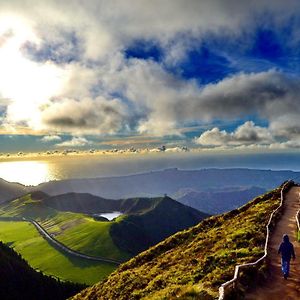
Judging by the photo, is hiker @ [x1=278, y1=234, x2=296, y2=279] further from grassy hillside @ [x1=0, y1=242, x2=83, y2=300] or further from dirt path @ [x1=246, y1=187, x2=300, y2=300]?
grassy hillside @ [x1=0, y1=242, x2=83, y2=300]

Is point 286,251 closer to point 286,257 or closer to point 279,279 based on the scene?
point 286,257

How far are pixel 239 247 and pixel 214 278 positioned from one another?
1104 cm

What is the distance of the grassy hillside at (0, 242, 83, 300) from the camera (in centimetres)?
17738

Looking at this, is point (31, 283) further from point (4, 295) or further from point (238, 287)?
point (238, 287)

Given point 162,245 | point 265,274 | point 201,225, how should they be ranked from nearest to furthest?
point 265,274 → point 162,245 → point 201,225

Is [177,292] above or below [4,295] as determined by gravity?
above

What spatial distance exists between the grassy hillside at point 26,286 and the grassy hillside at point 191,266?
456 ft

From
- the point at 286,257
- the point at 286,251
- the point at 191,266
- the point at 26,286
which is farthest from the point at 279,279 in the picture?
the point at 26,286

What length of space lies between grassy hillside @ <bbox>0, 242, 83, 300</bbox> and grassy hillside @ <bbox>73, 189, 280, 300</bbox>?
456 ft

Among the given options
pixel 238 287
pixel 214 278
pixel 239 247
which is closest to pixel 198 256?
pixel 239 247

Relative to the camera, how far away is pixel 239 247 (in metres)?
40.6

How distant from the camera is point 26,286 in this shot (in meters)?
186

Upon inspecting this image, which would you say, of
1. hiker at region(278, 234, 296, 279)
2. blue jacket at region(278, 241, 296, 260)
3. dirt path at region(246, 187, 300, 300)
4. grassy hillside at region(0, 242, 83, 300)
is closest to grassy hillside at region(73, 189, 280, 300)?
dirt path at region(246, 187, 300, 300)

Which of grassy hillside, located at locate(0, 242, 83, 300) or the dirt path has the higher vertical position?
the dirt path
